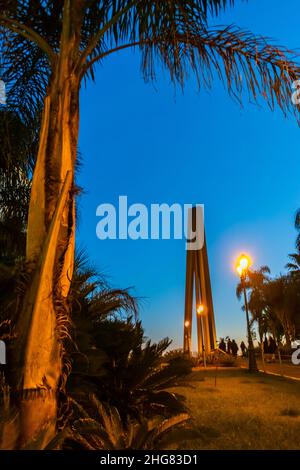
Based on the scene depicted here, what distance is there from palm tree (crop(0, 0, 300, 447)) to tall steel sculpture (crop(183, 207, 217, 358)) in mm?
25261

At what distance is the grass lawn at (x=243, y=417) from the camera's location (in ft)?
16.1

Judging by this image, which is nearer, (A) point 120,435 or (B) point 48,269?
(B) point 48,269

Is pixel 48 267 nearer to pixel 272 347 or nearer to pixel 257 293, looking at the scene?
pixel 257 293

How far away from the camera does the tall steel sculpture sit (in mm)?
29656

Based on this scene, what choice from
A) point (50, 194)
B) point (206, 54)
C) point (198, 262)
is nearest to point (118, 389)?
point (50, 194)

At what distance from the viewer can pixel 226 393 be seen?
10.0 meters

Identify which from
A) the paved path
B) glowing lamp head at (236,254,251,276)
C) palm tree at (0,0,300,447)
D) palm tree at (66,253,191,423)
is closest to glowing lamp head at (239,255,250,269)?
glowing lamp head at (236,254,251,276)

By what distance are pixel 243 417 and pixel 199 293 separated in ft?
82.1

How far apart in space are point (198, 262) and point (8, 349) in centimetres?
2971

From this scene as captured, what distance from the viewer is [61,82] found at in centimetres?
375

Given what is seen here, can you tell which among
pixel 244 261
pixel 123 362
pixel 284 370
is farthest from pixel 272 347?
pixel 123 362

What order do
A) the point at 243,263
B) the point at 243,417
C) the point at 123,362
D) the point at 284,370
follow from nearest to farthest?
the point at 123,362 < the point at 243,417 < the point at 243,263 < the point at 284,370

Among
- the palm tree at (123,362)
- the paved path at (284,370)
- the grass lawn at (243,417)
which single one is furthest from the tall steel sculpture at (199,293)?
the palm tree at (123,362)
